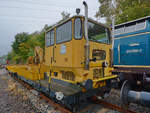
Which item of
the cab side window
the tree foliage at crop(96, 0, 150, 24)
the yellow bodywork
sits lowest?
the yellow bodywork

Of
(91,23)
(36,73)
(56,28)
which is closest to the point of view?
(91,23)

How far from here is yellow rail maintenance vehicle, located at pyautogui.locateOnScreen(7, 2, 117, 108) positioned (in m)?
3.17

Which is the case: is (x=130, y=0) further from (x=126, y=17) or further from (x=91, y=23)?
(x=91, y=23)

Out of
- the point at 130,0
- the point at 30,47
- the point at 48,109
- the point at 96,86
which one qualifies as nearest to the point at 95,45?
the point at 96,86

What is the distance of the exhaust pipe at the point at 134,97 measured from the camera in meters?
2.31

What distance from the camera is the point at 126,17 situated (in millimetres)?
11039

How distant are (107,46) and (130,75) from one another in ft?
6.98

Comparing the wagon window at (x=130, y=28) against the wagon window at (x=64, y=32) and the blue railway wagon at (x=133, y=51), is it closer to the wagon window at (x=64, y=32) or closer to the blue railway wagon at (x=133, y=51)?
the blue railway wagon at (x=133, y=51)

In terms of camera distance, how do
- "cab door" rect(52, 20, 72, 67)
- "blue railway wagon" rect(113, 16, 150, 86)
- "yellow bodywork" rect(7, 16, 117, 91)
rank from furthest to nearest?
"blue railway wagon" rect(113, 16, 150, 86), "cab door" rect(52, 20, 72, 67), "yellow bodywork" rect(7, 16, 117, 91)

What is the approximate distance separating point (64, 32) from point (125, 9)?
39.5ft

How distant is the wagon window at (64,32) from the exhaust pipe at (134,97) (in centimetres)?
218

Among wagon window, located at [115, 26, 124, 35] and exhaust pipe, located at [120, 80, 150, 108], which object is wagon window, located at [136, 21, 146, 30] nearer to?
wagon window, located at [115, 26, 124, 35]

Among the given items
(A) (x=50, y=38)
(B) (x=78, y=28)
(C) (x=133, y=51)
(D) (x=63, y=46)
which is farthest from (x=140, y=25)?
(A) (x=50, y=38)

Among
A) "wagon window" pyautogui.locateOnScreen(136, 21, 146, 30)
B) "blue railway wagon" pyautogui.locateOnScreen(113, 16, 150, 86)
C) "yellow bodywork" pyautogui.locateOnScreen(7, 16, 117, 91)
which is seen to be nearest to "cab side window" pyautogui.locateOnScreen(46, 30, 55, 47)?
"yellow bodywork" pyautogui.locateOnScreen(7, 16, 117, 91)
